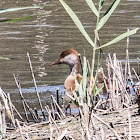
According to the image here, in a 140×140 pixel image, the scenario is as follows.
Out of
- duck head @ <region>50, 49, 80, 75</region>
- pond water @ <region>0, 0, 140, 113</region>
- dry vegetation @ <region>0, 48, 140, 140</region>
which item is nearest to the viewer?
dry vegetation @ <region>0, 48, 140, 140</region>

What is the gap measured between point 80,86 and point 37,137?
1.09 m

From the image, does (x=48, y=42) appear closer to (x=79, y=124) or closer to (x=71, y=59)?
(x=71, y=59)

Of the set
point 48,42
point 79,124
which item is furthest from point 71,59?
point 79,124

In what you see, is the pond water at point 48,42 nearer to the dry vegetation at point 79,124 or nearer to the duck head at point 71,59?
the duck head at point 71,59

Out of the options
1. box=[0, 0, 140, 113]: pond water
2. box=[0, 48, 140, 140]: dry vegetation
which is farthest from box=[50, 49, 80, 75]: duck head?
box=[0, 48, 140, 140]: dry vegetation

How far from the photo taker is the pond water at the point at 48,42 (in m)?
8.80

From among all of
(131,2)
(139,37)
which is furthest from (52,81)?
(131,2)

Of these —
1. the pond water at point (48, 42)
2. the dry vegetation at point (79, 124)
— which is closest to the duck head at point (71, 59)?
the pond water at point (48, 42)

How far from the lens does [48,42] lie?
38.9 ft

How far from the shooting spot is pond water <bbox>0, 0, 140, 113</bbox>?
28.9ft

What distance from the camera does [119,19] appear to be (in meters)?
14.4

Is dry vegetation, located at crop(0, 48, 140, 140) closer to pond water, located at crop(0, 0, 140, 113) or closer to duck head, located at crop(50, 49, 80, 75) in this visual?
pond water, located at crop(0, 0, 140, 113)

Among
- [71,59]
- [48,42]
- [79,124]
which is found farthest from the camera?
[48,42]

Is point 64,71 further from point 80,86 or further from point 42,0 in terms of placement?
point 42,0
